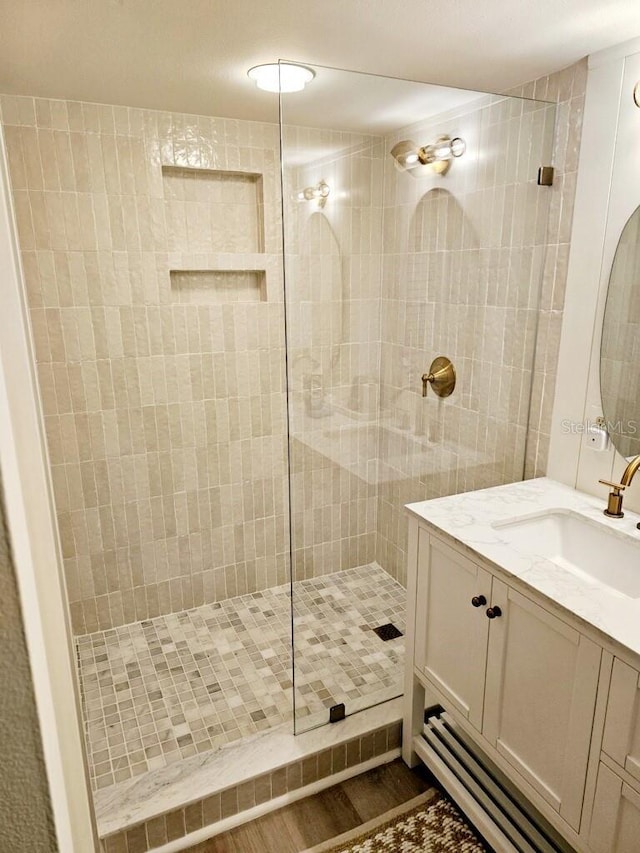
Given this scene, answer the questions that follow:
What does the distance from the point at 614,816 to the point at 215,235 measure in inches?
93.1

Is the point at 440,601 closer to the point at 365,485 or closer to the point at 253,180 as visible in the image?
the point at 365,485

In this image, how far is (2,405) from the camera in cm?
35

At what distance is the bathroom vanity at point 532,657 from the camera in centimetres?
119

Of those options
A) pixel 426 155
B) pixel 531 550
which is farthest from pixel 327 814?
pixel 426 155

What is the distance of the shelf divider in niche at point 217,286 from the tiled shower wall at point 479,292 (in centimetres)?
74

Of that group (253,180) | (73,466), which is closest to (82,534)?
(73,466)

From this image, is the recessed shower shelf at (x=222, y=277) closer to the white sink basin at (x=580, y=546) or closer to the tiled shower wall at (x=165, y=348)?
the tiled shower wall at (x=165, y=348)

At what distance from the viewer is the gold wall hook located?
2.15 metres

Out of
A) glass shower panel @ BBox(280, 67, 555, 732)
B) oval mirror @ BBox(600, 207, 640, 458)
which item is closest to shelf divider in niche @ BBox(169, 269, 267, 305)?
glass shower panel @ BBox(280, 67, 555, 732)

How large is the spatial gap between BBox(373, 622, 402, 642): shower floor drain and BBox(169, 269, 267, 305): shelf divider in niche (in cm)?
154

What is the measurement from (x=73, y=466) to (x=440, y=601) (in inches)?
62.7

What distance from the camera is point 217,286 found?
8.32 feet

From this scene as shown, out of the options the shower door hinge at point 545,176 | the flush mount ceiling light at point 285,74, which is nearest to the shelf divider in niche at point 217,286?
the flush mount ceiling light at point 285,74

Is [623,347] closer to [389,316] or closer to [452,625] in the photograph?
[389,316]
